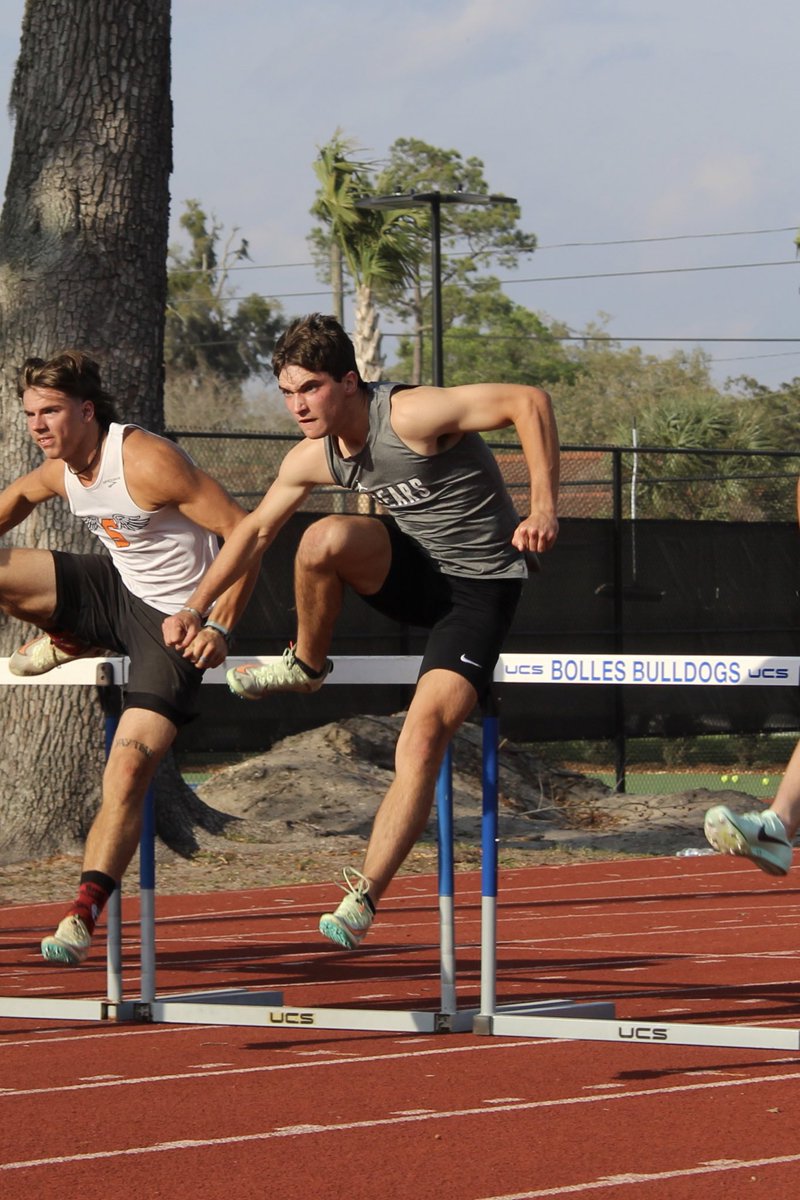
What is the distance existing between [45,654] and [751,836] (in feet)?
8.17

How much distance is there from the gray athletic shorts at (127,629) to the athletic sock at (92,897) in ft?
1.76

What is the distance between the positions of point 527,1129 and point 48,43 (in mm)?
8148

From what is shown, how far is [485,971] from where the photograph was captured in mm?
5438

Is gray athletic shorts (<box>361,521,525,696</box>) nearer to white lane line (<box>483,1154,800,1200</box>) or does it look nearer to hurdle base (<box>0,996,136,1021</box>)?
hurdle base (<box>0,996,136,1021</box>)

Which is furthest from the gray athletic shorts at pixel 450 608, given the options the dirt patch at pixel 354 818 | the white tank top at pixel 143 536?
the dirt patch at pixel 354 818

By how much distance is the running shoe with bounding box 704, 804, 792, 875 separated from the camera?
15.8 feet

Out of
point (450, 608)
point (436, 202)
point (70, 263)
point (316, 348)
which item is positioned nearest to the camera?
point (316, 348)

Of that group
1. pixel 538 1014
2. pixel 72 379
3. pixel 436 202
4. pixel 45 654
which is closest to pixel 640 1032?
pixel 538 1014

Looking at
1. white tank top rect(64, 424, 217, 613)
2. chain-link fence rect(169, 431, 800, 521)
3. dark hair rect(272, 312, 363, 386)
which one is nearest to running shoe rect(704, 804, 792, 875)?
dark hair rect(272, 312, 363, 386)

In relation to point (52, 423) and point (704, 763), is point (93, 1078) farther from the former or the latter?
point (704, 763)

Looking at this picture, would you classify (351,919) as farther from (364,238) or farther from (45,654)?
(364,238)

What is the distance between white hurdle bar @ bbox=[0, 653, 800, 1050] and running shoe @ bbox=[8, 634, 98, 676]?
4 centimetres

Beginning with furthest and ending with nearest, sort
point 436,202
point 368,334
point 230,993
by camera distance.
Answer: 1. point 368,334
2. point 436,202
3. point 230,993

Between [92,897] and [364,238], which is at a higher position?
[364,238]
